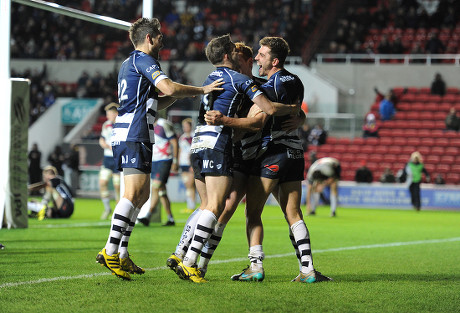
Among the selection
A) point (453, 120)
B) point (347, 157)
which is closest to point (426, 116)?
point (453, 120)

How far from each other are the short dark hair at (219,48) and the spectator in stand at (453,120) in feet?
73.0

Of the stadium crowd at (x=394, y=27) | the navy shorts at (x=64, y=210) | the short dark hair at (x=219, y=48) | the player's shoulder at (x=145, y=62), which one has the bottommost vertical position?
the navy shorts at (x=64, y=210)

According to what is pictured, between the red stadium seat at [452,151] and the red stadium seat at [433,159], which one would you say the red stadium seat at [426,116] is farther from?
the red stadium seat at [433,159]

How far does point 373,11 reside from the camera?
33906 mm

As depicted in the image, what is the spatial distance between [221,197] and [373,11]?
94.2ft

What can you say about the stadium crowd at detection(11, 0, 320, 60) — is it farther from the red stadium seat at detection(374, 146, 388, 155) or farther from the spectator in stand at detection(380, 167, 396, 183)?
the spectator in stand at detection(380, 167, 396, 183)

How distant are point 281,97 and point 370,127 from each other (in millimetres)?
22063

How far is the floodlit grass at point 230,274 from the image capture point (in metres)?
5.75

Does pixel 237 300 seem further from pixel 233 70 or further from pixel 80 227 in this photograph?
pixel 80 227

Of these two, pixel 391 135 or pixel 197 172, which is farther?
pixel 391 135

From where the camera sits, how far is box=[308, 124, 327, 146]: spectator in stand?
28.3 metres

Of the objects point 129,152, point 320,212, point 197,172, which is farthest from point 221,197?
point 320,212

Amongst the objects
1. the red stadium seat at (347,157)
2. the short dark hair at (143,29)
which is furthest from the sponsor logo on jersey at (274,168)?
the red stadium seat at (347,157)

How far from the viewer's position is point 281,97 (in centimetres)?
699
